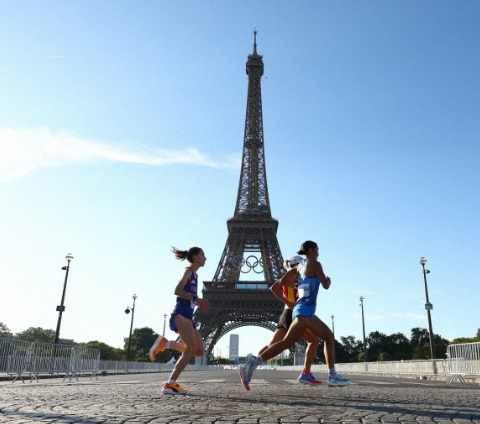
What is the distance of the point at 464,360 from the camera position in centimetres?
1452

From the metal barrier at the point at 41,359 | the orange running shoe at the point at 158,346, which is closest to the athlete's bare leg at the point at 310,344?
the orange running shoe at the point at 158,346

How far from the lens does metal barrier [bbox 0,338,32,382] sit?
13211 mm

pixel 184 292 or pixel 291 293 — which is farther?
pixel 291 293

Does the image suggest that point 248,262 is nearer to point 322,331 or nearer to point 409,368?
point 409,368

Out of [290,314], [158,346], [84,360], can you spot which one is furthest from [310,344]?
[84,360]

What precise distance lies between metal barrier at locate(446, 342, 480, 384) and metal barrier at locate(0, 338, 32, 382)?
13.0 m

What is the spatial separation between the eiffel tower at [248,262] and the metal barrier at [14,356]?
4060cm

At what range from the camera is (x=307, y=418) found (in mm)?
4102

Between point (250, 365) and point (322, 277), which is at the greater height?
point (322, 277)

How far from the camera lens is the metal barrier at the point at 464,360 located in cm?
1386

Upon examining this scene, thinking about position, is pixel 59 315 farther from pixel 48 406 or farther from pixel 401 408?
pixel 401 408

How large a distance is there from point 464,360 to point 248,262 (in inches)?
1929

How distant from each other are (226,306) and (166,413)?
180 feet

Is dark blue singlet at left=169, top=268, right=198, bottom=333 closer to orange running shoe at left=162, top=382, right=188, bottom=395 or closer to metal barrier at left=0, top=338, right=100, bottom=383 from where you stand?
orange running shoe at left=162, top=382, right=188, bottom=395
